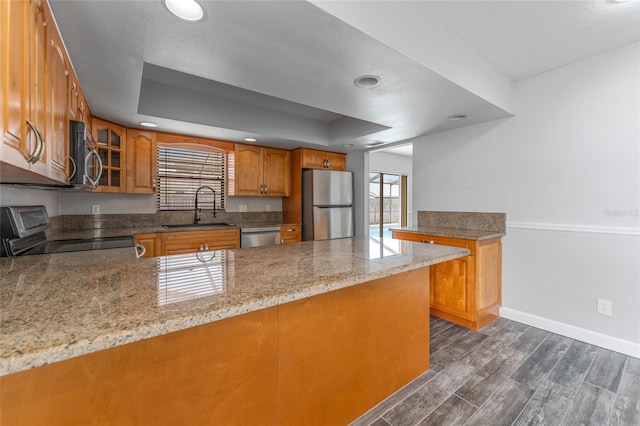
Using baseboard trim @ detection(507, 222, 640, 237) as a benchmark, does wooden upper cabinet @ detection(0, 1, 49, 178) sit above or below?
above

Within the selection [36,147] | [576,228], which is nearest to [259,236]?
[36,147]

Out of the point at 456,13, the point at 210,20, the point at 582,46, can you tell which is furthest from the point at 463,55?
the point at 210,20

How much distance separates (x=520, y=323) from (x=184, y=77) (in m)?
4.21

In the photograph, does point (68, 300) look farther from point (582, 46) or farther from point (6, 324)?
point (582, 46)

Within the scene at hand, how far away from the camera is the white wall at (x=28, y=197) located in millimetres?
1772

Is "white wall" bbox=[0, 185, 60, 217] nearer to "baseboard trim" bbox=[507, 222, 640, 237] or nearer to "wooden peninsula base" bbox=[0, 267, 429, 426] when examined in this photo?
"wooden peninsula base" bbox=[0, 267, 429, 426]

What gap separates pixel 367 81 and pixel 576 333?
284cm

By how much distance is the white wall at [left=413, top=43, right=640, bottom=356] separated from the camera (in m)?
2.17

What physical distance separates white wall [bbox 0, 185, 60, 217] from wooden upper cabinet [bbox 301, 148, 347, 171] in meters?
2.91

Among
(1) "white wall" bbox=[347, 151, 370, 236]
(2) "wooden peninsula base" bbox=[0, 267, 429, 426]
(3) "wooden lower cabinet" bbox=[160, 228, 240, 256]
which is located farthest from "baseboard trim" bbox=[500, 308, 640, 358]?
(3) "wooden lower cabinet" bbox=[160, 228, 240, 256]

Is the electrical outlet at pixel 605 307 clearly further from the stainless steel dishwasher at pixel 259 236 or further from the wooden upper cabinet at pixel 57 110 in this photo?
the wooden upper cabinet at pixel 57 110

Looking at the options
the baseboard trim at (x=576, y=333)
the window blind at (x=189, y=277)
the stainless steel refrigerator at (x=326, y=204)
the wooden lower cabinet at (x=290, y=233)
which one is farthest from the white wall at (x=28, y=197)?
the baseboard trim at (x=576, y=333)

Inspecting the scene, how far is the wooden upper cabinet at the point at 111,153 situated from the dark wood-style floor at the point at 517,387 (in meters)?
3.29

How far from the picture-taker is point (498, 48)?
2.29 m
